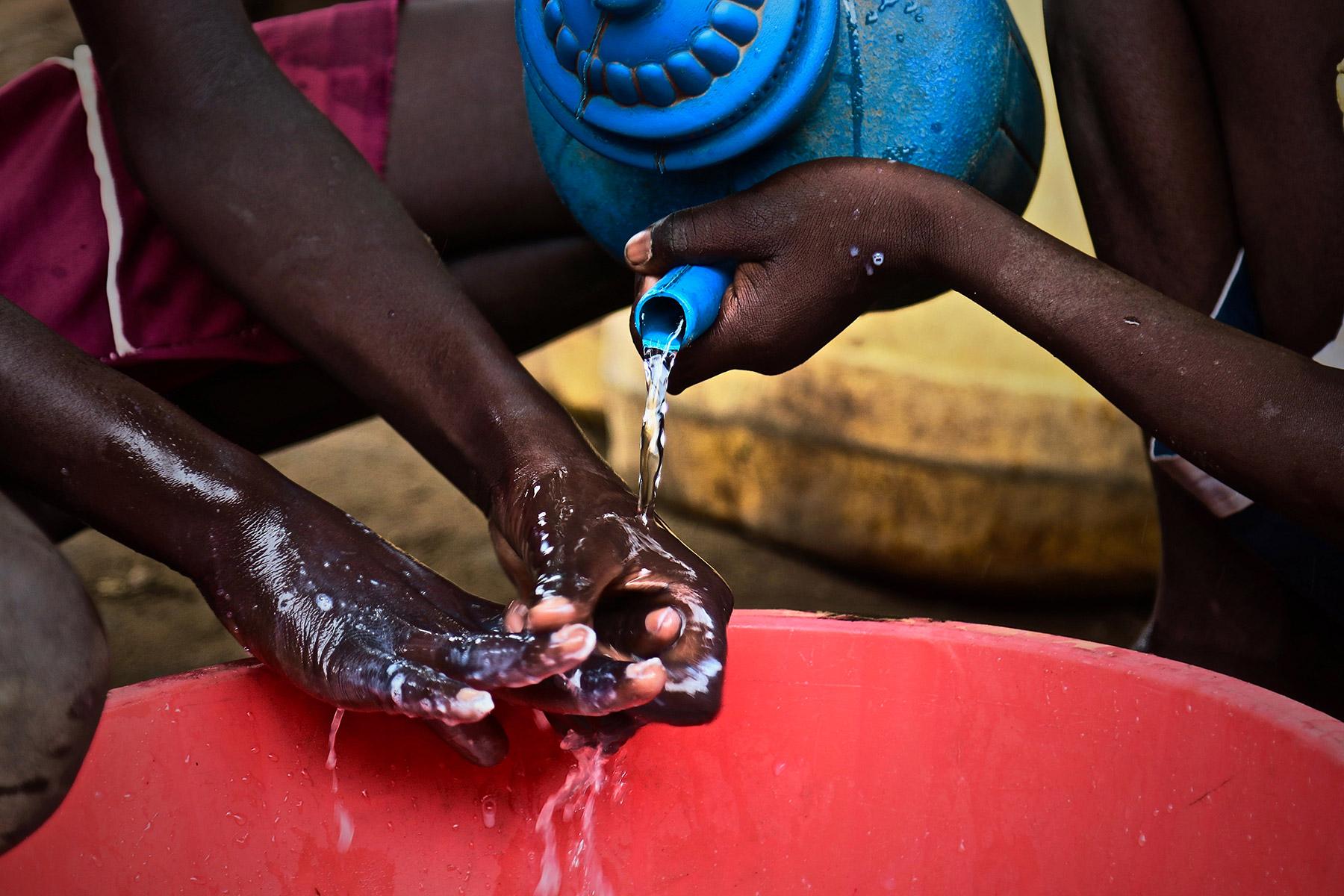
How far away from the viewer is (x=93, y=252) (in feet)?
4.97

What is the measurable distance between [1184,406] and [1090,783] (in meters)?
0.36

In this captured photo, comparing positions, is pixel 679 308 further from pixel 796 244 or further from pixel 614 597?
pixel 614 597

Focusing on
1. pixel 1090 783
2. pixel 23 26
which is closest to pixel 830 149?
pixel 1090 783

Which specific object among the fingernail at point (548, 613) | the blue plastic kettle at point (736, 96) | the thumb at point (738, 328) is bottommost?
the fingernail at point (548, 613)

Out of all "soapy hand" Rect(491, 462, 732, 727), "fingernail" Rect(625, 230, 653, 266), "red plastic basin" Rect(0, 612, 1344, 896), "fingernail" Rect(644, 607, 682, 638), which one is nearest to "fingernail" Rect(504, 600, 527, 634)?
"soapy hand" Rect(491, 462, 732, 727)

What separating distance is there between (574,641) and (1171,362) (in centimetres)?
60

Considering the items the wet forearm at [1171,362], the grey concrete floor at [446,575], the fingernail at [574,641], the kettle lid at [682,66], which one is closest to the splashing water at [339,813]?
the fingernail at [574,641]

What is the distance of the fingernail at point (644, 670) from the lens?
0.92 meters

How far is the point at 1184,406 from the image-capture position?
107cm

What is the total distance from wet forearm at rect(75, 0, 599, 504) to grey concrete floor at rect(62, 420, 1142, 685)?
33.3 inches

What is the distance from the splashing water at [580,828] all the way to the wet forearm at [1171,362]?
58cm

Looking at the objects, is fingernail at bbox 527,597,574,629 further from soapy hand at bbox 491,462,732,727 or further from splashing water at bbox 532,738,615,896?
splashing water at bbox 532,738,615,896

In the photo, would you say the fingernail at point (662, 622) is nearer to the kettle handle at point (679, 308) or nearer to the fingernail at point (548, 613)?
the fingernail at point (548, 613)

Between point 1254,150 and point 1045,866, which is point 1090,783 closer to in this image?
point 1045,866
